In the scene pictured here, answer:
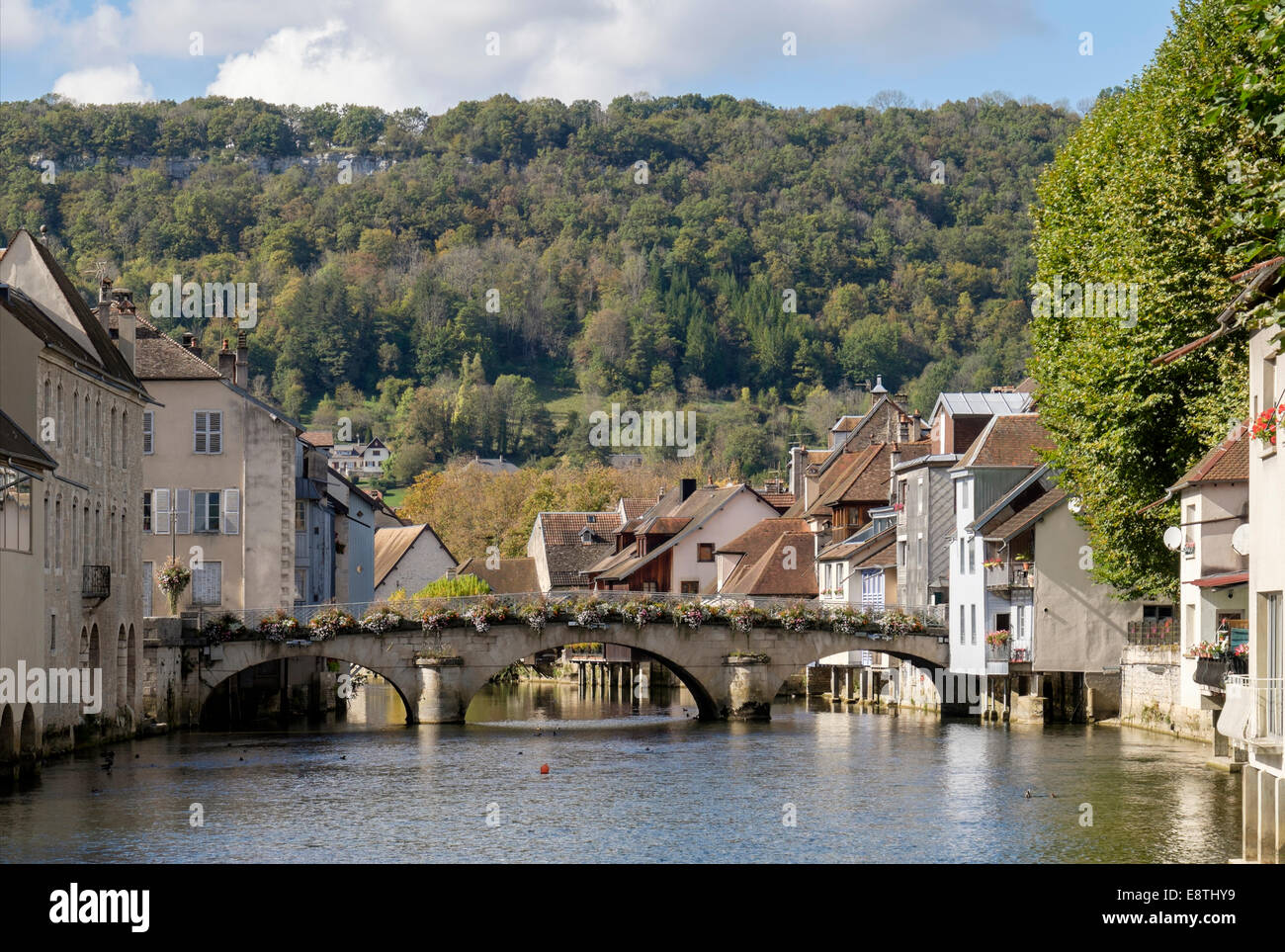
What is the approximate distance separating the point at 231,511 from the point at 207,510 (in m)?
0.95

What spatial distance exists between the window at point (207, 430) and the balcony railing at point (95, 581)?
18.0 metres

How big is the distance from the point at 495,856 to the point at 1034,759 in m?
21.8

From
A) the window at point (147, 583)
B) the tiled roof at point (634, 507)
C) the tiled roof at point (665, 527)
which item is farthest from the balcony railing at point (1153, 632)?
the tiled roof at point (634, 507)

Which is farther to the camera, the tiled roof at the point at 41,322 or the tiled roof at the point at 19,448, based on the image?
the tiled roof at the point at 41,322

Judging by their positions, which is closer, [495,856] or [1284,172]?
[1284,172]

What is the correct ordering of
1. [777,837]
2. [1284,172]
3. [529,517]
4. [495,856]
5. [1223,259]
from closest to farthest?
[1284,172] < [495,856] < [777,837] < [1223,259] < [529,517]

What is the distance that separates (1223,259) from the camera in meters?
44.9

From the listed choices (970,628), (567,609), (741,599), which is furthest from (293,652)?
(970,628)

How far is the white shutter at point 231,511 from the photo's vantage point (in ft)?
234

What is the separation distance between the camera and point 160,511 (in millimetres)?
70750

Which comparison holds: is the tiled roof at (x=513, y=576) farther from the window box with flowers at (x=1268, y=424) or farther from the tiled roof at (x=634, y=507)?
the window box with flowers at (x=1268, y=424)

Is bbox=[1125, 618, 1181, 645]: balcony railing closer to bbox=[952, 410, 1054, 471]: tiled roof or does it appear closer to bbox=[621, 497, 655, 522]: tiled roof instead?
bbox=[952, 410, 1054, 471]: tiled roof

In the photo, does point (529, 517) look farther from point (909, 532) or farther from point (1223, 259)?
point (1223, 259)
